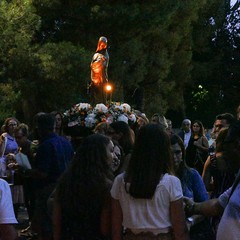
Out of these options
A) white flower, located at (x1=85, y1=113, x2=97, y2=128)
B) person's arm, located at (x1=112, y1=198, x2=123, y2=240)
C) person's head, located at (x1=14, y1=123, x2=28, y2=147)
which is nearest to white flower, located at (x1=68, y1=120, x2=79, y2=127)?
white flower, located at (x1=85, y1=113, x2=97, y2=128)

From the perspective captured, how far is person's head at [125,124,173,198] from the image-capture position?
3920 millimetres

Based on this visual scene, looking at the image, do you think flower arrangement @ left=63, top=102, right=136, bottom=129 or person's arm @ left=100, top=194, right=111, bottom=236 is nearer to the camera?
person's arm @ left=100, top=194, right=111, bottom=236

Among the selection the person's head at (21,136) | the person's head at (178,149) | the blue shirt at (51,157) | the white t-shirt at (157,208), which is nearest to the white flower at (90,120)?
Answer: the person's head at (21,136)

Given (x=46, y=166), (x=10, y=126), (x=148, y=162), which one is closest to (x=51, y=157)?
(x=46, y=166)

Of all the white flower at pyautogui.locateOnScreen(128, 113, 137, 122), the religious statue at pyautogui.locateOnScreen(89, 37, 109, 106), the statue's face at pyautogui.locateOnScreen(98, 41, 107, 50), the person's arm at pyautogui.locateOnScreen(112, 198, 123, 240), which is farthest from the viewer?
the statue's face at pyautogui.locateOnScreen(98, 41, 107, 50)

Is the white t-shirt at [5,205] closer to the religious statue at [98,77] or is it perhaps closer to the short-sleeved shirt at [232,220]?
the short-sleeved shirt at [232,220]

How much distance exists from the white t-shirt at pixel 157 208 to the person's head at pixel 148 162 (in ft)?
0.16

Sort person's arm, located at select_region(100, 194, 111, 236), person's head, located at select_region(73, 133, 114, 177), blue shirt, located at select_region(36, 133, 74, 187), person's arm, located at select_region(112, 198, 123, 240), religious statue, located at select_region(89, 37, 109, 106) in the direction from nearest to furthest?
1. person's arm, located at select_region(112, 198, 123, 240)
2. person's arm, located at select_region(100, 194, 111, 236)
3. person's head, located at select_region(73, 133, 114, 177)
4. blue shirt, located at select_region(36, 133, 74, 187)
5. religious statue, located at select_region(89, 37, 109, 106)

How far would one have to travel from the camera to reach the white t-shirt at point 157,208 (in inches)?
155

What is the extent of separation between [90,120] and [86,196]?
704 cm

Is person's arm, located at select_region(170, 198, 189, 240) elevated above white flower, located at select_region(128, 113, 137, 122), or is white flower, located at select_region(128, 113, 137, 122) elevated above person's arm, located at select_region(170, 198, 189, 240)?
white flower, located at select_region(128, 113, 137, 122)

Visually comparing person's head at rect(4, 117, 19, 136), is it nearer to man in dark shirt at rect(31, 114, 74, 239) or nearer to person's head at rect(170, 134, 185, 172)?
man in dark shirt at rect(31, 114, 74, 239)

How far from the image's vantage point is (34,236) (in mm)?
8711

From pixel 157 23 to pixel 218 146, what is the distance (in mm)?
20528
